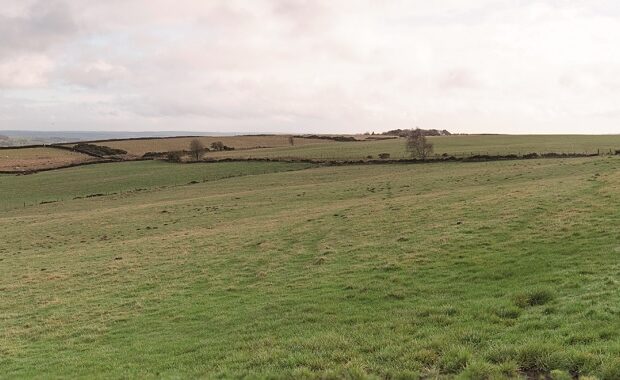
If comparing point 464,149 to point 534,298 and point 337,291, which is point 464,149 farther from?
point 534,298

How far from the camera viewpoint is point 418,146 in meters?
74.6

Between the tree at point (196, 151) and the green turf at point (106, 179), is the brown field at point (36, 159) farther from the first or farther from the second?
the tree at point (196, 151)

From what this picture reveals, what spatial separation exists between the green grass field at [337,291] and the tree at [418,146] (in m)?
39.8

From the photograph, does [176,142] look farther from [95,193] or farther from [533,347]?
[533,347]

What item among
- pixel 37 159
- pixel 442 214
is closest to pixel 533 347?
pixel 442 214

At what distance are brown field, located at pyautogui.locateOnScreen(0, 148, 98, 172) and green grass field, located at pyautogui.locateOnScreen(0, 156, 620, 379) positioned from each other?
70255mm

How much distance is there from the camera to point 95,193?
62.2m

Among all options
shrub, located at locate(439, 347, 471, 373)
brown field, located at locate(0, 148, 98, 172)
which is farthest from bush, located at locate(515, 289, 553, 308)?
brown field, located at locate(0, 148, 98, 172)

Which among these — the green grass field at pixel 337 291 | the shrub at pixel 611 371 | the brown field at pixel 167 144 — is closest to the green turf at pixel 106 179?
the green grass field at pixel 337 291

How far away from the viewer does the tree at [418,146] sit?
74000 millimetres

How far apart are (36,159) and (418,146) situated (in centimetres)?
8427

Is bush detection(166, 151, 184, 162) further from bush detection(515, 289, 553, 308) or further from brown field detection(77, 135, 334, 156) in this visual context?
bush detection(515, 289, 553, 308)

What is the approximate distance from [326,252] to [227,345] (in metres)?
9.50

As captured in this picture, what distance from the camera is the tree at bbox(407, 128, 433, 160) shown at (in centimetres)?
7400
